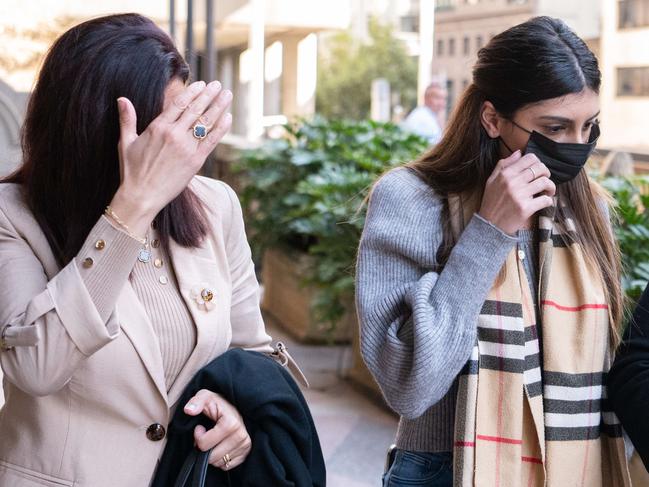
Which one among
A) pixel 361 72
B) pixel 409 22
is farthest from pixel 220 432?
pixel 409 22

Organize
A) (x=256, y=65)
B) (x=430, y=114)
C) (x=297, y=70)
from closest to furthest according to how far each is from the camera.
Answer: (x=430, y=114) → (x=256, y=65) → (x=297, y=70)

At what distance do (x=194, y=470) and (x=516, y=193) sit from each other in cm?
86

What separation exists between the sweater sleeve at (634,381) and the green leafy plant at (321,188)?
3.45 metres

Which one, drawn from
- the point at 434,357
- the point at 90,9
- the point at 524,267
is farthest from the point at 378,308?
the point at 90,9

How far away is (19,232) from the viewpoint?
6.25ft

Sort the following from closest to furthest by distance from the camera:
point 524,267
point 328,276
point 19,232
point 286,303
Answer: point 19,232 → point 524,267 → point 328,276 → point 286,303

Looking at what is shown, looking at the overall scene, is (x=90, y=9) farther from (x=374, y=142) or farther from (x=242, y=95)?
(x=242, y=95)

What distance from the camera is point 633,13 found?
25453 mm

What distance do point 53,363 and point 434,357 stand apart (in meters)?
0.73

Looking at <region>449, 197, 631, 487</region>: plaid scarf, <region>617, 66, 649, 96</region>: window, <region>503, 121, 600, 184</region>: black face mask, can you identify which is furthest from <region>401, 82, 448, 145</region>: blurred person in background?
<region>617, 66, 649, 96</region>: window

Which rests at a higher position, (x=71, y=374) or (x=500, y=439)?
(x=71, y=374)

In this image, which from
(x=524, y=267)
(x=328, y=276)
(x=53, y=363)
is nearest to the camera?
(x=53, y=363)

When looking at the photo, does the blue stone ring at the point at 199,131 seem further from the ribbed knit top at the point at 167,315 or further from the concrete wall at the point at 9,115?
the concrete wall at the point at 9,115

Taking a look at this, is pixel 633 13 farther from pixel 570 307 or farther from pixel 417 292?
pixel 417 292
